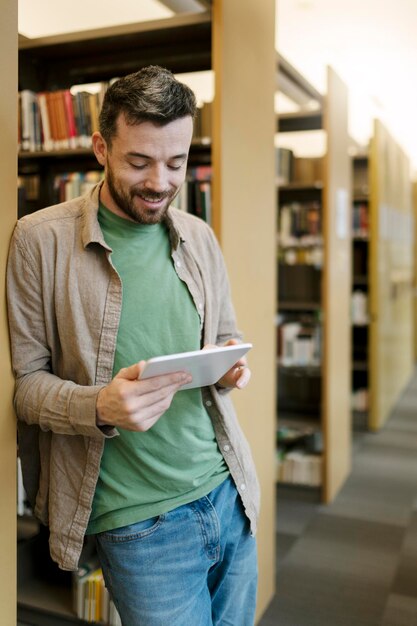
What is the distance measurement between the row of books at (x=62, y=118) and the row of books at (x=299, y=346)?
84.8 inches

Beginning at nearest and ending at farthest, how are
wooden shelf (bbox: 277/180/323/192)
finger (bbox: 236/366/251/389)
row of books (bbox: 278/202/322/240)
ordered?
finger (bbox: 236/366/251/389) < wooden shelf (bbox: 277/180/323/192) < row of books (bbox: 278/202/322/240)

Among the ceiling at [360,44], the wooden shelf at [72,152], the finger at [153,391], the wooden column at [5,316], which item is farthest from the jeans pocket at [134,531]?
the ceiling at [360,44]

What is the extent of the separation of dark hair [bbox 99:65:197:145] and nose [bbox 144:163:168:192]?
0.08 metres

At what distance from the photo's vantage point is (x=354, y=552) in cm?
338

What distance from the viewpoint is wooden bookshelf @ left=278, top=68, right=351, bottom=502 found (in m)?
4.01

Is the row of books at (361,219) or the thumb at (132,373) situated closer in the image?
the thumb at (132,373)

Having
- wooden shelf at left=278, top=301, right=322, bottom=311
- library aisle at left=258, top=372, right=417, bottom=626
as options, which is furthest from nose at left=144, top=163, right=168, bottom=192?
wooden shelf at left=278, top=301, right=322, bottom=311

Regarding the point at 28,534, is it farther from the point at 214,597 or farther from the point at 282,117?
the point at 282,117

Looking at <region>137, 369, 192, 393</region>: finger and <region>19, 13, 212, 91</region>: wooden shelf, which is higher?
<region>19, 13, 212, 91</region>: wooden shelf

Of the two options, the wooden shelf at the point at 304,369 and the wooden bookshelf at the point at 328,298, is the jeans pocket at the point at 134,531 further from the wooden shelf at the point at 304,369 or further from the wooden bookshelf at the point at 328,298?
the wooden shelf at the point at 304,369

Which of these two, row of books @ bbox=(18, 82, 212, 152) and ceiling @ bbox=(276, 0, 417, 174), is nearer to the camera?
row of books @ bbox=(18, 82, 212, 152)

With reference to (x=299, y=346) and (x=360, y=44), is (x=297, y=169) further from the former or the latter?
(x=360, y=44)

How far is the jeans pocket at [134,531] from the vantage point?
4.35ft

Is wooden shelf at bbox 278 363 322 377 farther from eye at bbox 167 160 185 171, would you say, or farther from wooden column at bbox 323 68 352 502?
eye at bbox 167 160 185 171
